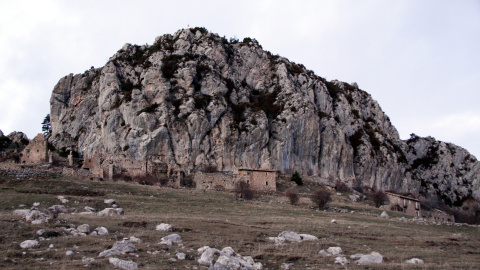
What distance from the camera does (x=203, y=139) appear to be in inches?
2926

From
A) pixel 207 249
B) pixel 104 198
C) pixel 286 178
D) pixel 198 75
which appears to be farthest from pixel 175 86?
pixel 207 249

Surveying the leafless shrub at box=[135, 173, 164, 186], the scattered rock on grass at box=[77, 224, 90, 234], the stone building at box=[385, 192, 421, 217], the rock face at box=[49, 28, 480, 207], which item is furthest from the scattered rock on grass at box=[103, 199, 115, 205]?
the stone building at box=[385, 192, 421, 217]

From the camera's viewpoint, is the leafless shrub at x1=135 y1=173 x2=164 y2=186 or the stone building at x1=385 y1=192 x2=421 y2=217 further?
the stone building at x1=385 y1=192 x2=421 y2=217

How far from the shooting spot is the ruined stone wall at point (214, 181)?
57.5 meters

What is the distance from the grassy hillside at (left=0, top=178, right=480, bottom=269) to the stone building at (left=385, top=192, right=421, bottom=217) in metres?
24.5

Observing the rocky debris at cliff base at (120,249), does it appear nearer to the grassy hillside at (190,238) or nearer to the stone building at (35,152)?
the grassy hillside at (190,238)

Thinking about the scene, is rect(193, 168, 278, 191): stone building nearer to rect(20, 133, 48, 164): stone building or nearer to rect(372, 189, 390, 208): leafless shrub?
rect(372, 189, 390, 208): leafless shrub

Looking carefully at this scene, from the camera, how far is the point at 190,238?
20156mm

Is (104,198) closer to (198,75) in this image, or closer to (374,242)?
(374,242)

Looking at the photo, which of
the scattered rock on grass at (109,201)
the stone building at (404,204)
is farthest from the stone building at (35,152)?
the stone building at (404,204)

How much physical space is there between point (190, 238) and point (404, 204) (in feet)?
161

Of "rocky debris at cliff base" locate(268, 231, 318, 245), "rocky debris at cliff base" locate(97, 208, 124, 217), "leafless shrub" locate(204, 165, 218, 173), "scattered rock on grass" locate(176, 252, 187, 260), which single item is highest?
"leafless shrub" locate(204, 165, 218, 173)

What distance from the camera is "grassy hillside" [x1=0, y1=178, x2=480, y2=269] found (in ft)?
51.8

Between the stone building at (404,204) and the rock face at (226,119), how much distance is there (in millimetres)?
16762
